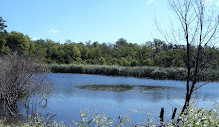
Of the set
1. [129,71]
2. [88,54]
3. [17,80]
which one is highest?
[88,54]

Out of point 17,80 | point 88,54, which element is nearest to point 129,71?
point 88,54

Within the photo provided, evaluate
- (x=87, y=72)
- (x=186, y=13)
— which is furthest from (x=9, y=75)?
(x=87, y=72)

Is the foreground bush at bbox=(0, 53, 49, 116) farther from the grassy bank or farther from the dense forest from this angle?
the dense forest

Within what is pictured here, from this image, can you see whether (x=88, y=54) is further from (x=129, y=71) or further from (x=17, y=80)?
(x=17, y=80)

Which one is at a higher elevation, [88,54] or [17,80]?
[88,54]

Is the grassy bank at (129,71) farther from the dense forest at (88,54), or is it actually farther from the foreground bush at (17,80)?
the foreground bush at (17,80)

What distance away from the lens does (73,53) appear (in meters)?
45.2

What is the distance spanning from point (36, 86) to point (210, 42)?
26.5ft

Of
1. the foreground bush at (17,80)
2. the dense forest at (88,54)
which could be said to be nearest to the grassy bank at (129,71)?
the dense forest at (88,54)

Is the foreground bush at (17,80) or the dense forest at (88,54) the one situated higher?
the dense forest at (88,54)

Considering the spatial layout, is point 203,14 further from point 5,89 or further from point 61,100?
point 61,100

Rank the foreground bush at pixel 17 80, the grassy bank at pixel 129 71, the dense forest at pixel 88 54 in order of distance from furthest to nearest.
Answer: the dense forest at pixel 88 54
the grassy bank at pixel 129 71
the foreground bush at pixel 17 80

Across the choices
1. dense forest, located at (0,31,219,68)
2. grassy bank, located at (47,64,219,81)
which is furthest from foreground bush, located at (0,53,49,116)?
dense forest, located at (0,31,219,68)

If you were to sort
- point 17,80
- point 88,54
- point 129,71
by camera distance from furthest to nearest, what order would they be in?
1. point 88,54
2. point 129,71
3. point 17,80
